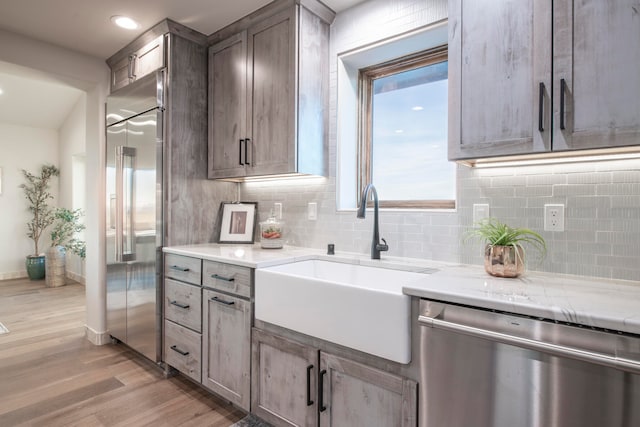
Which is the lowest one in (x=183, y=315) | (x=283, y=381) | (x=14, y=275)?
(x=14, y=275)

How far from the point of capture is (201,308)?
2234 mm

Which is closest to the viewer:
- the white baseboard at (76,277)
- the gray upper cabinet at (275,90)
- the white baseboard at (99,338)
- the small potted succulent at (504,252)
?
the small potted succulent at (504,252)

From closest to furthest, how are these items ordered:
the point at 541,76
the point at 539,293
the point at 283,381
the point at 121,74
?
the point at 539,293
the point at 541,76
the point at 283,381
the point at 121,74

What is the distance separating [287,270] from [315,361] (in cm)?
52

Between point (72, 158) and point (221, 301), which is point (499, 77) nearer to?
point (221, 301)

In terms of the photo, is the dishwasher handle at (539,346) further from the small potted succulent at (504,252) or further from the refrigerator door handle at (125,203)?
the refrigerator door handle at (125,203)

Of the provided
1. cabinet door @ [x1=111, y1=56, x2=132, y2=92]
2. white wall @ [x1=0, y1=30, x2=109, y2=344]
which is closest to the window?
cabinet door @ [x1=111, y1=56, x2=132, y2=92]

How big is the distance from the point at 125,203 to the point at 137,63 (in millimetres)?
1120

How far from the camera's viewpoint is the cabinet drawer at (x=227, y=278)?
1.93 metres

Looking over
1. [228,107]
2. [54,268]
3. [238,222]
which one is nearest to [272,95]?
[228,107]

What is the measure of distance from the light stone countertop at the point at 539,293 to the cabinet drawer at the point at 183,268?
0.53m

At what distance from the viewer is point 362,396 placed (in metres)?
1.46

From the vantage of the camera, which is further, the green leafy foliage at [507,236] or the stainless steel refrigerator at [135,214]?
the stainless steel refrigerator at [135,214]

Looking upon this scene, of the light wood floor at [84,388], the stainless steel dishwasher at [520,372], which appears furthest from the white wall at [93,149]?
the stainless steel dishwasher at [520,372]
